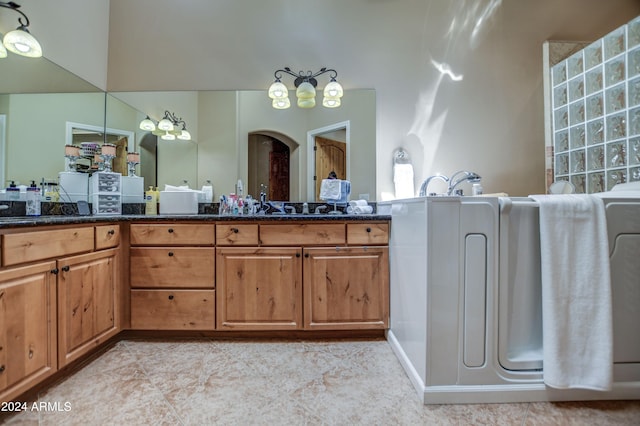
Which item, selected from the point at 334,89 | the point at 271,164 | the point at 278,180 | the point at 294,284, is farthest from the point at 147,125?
the point at 294,284

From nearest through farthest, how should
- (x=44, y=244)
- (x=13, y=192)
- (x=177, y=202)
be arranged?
1. (x=44, y=244)
2. (x=13, y=192)
3. (x=177, y=202)

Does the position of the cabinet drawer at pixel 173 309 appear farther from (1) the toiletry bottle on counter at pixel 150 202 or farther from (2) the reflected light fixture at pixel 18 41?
(2) the reflected light fixture at pixel 18 41

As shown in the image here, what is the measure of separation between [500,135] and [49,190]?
3.47 meters

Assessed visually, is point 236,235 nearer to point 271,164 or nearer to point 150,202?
point 271,164

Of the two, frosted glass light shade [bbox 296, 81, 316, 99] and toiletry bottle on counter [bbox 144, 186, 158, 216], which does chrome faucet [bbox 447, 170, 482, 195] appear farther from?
toiletry bottle on counter [bbox 144, 186, 158, 216]

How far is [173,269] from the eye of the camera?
5.90 ft

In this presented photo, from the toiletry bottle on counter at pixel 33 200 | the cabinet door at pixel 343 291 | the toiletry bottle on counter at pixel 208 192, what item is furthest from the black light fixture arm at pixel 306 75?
the toiletry bottle on counter at pixel 33 200

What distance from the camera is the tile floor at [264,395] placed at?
1147mm

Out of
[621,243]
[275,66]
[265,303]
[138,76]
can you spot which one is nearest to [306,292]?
[265,303]

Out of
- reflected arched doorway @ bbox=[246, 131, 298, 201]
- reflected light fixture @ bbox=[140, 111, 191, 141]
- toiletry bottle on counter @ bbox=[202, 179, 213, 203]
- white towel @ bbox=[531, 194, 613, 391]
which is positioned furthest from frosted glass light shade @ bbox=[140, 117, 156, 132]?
white towel @ bbox=[531, 194, 613, 391]

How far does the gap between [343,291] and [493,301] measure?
34.0 inches

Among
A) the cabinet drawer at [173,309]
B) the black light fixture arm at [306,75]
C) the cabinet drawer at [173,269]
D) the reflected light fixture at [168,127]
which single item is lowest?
the cabinet drawer at [173,309]

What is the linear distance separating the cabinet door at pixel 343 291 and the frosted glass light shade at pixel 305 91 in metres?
1.29

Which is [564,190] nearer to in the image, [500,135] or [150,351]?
[500,135]
